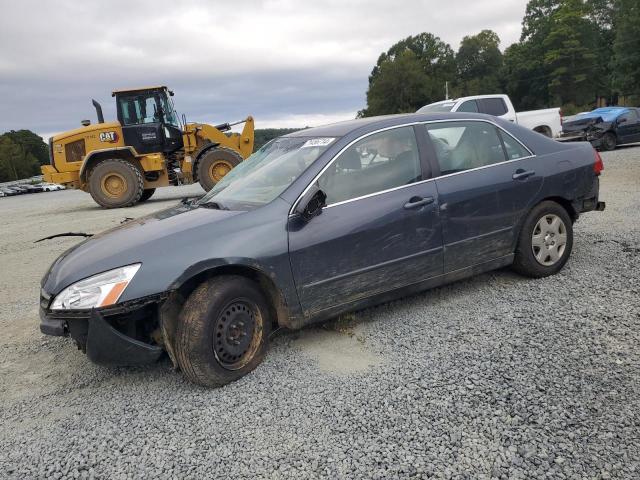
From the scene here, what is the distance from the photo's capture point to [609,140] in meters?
17.3

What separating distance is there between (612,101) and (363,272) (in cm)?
7335

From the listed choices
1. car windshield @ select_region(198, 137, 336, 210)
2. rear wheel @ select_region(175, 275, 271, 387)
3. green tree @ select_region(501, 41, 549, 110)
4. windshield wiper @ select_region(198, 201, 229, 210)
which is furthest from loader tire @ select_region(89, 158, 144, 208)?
green tree @ select_region(501, 41, 549, 110)

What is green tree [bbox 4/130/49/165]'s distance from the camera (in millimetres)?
73438

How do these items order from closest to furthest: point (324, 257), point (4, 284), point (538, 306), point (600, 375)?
point (600, 375)
point (324, 257)
point (538, 306)
point (4, 284)

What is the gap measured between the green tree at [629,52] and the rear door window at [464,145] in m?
52.8

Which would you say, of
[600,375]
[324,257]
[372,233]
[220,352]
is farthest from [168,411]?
[600,375]

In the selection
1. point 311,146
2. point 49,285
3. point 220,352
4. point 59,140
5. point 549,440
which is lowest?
point 549,440

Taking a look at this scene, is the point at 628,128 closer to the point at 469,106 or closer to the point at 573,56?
the point at 469,106

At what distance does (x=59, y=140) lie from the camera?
13.6 meters

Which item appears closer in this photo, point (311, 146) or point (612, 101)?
point (311, 146)

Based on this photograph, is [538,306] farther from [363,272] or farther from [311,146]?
[311,146]

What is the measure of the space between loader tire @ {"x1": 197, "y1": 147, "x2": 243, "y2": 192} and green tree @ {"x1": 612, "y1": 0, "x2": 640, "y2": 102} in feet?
157

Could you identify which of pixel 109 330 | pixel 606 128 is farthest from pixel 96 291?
pixel 606 128

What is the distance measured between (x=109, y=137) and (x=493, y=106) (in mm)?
10464
